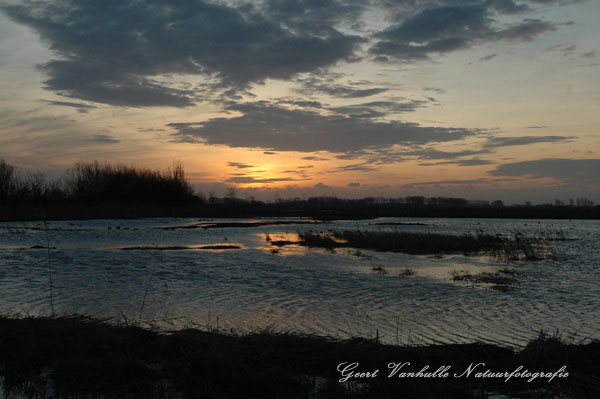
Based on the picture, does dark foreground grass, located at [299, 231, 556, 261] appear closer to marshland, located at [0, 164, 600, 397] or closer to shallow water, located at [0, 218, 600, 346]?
marshland, located at [0, 164, 600, 397]

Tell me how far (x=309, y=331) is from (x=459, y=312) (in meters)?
4.45

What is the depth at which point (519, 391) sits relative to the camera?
611 centimetres

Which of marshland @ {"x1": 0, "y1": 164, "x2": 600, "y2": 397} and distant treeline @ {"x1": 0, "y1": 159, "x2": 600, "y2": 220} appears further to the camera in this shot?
distant treeline @ {"x1": 0, "y1": 159, "x2": 600, "y2": 220}

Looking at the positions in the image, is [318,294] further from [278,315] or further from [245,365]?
[245,365]

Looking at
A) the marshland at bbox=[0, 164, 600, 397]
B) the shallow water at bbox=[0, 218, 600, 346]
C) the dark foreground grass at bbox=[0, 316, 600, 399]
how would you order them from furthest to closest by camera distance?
1. the shallow water at bbox=[0, 218, 600, 346]
2. the marshland at bbox=[0, 164, 600, 397]
3. the dark foreground grass at bbox=[0, 316, 600, 399]

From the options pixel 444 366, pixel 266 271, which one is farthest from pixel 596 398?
pixel 266 271

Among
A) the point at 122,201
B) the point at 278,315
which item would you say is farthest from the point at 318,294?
the point at 122,201

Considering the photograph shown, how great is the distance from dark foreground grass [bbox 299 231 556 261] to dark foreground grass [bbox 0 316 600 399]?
1951 centimetres

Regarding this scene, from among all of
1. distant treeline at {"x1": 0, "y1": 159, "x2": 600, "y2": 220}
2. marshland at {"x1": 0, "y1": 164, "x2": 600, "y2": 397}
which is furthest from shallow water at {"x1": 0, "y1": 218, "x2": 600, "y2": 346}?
distant treeline at {"x1": 0, "y1": 159, "x2": 600, "y2": 220}

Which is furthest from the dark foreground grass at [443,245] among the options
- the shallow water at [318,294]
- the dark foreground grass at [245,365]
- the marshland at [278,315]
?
the dark foreground grass at [245,365]

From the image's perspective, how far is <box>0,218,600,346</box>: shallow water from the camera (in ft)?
34.0

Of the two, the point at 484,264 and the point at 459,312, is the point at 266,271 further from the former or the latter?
the point at 484,264

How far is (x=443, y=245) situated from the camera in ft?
97.5

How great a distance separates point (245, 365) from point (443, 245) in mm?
25493
